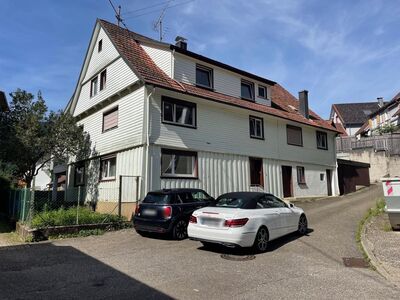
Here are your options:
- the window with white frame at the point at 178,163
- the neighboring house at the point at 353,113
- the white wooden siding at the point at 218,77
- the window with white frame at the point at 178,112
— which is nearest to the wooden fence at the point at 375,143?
the white wooden siding at the point at 218,77

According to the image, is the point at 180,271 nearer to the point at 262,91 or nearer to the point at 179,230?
the point at 179,230

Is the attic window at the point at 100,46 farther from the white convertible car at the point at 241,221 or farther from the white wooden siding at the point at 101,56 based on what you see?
the white convertible car at the point at 241,221

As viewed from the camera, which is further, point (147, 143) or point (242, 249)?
point (147, 143)

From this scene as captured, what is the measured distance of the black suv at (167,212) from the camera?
Result: 33.9 feet

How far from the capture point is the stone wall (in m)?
30.6

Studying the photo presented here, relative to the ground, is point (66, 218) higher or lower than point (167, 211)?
lower

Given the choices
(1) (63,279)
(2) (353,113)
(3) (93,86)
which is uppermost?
(2) (353,113)

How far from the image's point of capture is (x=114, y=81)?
17453 mm

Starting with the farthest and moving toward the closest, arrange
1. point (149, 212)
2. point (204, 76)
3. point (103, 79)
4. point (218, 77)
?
point (103, 79) → point (218, 77) → point (204, 76) → point (149, 212)

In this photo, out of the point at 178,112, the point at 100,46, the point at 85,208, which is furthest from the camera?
the point at 100,46

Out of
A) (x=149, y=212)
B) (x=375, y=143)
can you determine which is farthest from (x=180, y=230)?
(x=375, y=143)

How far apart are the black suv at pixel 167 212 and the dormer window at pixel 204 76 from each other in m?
8.34

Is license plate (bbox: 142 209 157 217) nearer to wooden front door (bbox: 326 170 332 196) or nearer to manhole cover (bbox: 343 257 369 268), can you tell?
manhole cover (bbox: 343 257 369 268)

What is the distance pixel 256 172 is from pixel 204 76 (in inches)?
245
